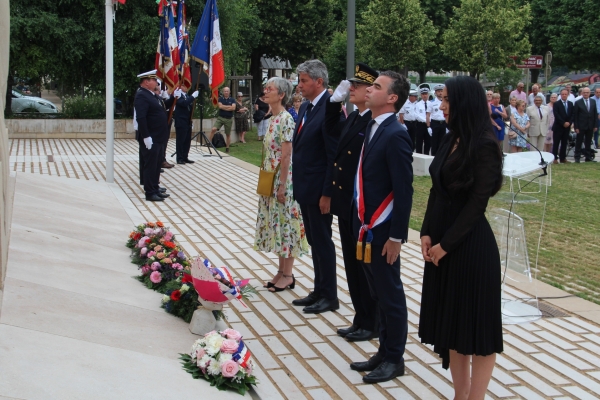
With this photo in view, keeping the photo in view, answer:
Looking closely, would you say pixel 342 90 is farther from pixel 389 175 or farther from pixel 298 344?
pixel 298 344

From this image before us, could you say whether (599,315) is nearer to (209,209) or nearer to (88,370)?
(88,370)

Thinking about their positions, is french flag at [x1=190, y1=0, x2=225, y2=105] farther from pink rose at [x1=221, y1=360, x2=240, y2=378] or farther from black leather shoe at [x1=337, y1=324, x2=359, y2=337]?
pink rose at [x1=221, y1=360, x2=240, y2=378]

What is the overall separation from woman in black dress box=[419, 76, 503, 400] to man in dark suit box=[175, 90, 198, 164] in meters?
12.8

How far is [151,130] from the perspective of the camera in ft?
40.1

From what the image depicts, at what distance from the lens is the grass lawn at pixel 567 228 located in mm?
7742

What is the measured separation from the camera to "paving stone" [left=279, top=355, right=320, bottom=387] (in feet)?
16.1

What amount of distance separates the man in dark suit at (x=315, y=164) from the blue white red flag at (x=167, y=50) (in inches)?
409

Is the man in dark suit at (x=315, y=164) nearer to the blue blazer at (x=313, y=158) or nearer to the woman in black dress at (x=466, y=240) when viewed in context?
the blue blazer at (x=313, y=158)

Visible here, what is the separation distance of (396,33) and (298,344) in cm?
3471

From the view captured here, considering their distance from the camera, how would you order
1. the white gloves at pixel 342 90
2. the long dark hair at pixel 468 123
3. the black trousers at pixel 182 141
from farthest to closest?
the black trousers at pixel 182 141 → the white gloves at pixel 342 90 → the long dark hair at pixel 468 123

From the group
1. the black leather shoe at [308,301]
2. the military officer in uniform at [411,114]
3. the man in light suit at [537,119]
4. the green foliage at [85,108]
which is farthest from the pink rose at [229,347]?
the green foliage at [85,108]

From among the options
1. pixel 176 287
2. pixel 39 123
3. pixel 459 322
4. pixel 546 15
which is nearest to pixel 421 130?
pixel 39 123

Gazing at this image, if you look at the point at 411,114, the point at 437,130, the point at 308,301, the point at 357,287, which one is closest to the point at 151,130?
the point at 308,301

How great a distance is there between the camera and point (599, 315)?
6484 millimetres
